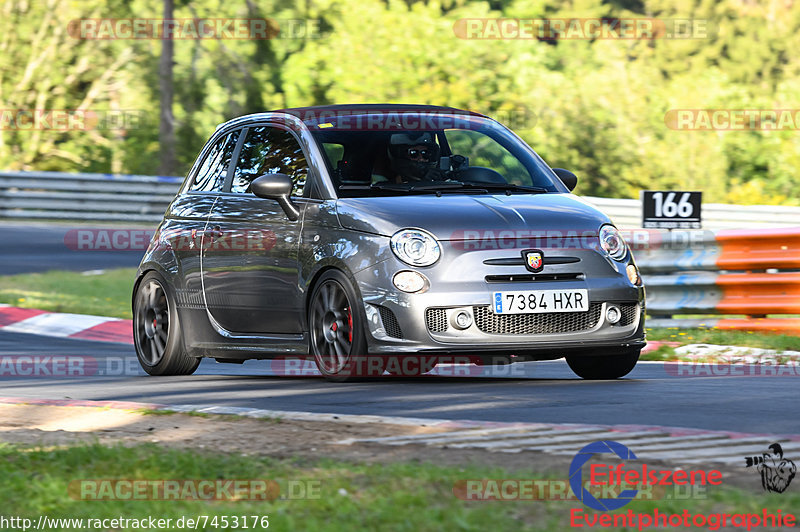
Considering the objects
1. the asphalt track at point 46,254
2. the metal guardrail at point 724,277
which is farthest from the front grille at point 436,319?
the asphalt track at point 46,254

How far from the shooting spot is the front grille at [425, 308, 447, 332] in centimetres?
796

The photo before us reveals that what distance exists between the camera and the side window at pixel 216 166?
9906mm

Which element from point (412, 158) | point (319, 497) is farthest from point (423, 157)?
point (319, 497)

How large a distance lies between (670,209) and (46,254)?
1150 centimetres

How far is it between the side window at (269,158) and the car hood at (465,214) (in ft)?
2.21

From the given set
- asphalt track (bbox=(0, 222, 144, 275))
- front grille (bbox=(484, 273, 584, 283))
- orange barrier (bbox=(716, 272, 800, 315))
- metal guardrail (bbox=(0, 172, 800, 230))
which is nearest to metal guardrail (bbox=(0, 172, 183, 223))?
metal guardrail (bbox=(0, 172, 800, 230))

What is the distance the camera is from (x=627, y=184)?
1425 inches

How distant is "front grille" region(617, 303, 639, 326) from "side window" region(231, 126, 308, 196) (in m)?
2.16

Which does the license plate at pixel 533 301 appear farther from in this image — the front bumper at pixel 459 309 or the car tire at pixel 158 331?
the car tire at pixel 158 331

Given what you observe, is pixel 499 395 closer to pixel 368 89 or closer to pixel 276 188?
pixel 276 188

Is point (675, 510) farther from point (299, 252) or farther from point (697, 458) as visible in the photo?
point (299, 252)

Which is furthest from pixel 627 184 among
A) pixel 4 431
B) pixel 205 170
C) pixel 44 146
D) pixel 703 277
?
pixel 4 431

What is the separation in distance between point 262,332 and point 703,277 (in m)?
4.74

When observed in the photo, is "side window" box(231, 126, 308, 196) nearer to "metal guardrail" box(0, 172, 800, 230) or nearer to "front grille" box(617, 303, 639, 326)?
"front grille" box(617, 303, 639, 326)
